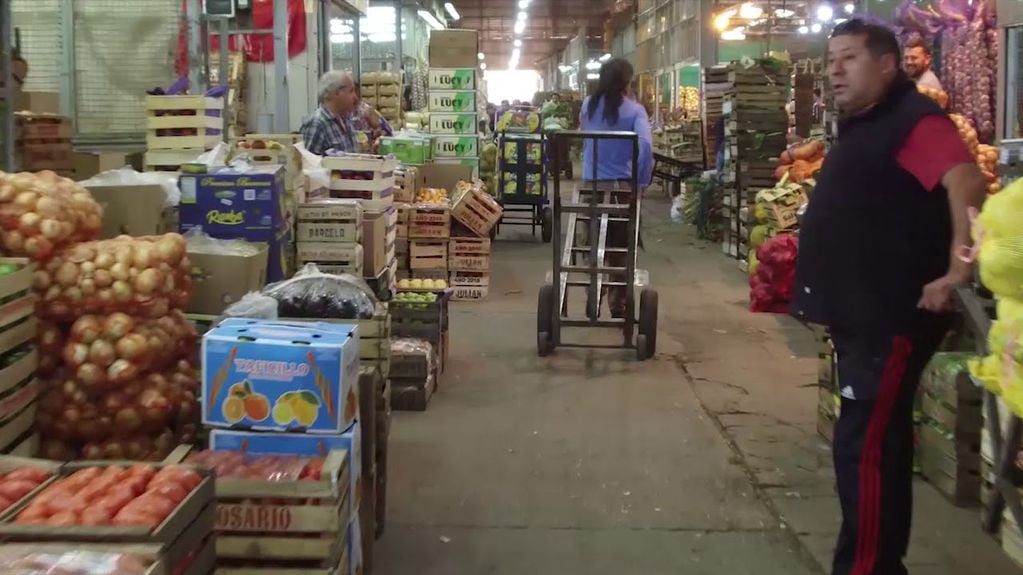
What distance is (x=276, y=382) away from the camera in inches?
128

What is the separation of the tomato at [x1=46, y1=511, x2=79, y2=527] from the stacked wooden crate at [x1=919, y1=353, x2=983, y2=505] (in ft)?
11.5

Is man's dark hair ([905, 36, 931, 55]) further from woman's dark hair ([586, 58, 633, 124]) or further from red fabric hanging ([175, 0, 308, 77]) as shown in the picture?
red fabric hanging ([175, 0, 308, 77])

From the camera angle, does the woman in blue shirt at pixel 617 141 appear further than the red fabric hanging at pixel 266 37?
No

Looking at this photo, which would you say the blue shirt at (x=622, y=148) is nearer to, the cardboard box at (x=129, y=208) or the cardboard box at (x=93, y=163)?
the cardboard box at (x=93, y=163)

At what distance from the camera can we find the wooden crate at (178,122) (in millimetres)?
6094

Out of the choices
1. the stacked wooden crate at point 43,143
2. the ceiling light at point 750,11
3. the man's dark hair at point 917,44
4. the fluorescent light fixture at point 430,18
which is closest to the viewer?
the stacked wooden crate at point 43,143

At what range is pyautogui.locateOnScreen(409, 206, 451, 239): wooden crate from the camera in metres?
9.46

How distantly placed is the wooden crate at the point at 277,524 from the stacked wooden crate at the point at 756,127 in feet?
30.6

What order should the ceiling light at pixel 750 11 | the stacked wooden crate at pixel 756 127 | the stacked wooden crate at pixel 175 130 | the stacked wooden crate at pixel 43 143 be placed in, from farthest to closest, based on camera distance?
the ceiling light at pixel 750 11 < the stacked wooden crate at pixel 756 127 < the stacked wooden crate at pixel 43 143 < the stacked wooden crate at pixel 175 130

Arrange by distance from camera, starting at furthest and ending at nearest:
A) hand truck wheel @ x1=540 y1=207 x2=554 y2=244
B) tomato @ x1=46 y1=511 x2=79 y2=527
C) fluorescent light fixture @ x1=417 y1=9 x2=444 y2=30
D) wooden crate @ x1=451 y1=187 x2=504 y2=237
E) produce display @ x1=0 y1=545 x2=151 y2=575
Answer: fluorescent light fixture @ x1=417 y1=9 x2=444 y2=30 < hand truck wheel @ x1=540 y1=207 x2=554 y2=244 < wooden crate @ x1=451 y1=187 x2=504 y2=237 < tomato @ x1=46 y1=511 x2=79 y2=527 < produce display @ x1=0 y1=545 x2=151 y2=575

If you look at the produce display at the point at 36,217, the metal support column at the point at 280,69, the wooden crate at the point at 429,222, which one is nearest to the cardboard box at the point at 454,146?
the metal support column at the point at 280,69

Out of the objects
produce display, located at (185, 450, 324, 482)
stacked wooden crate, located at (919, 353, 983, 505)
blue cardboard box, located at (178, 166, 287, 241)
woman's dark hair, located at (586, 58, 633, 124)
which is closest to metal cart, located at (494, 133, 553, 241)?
woman's dark hair, located at (586, 58, 633, 124)

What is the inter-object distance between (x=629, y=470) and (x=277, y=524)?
2.39 m

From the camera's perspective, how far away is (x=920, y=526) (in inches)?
170
